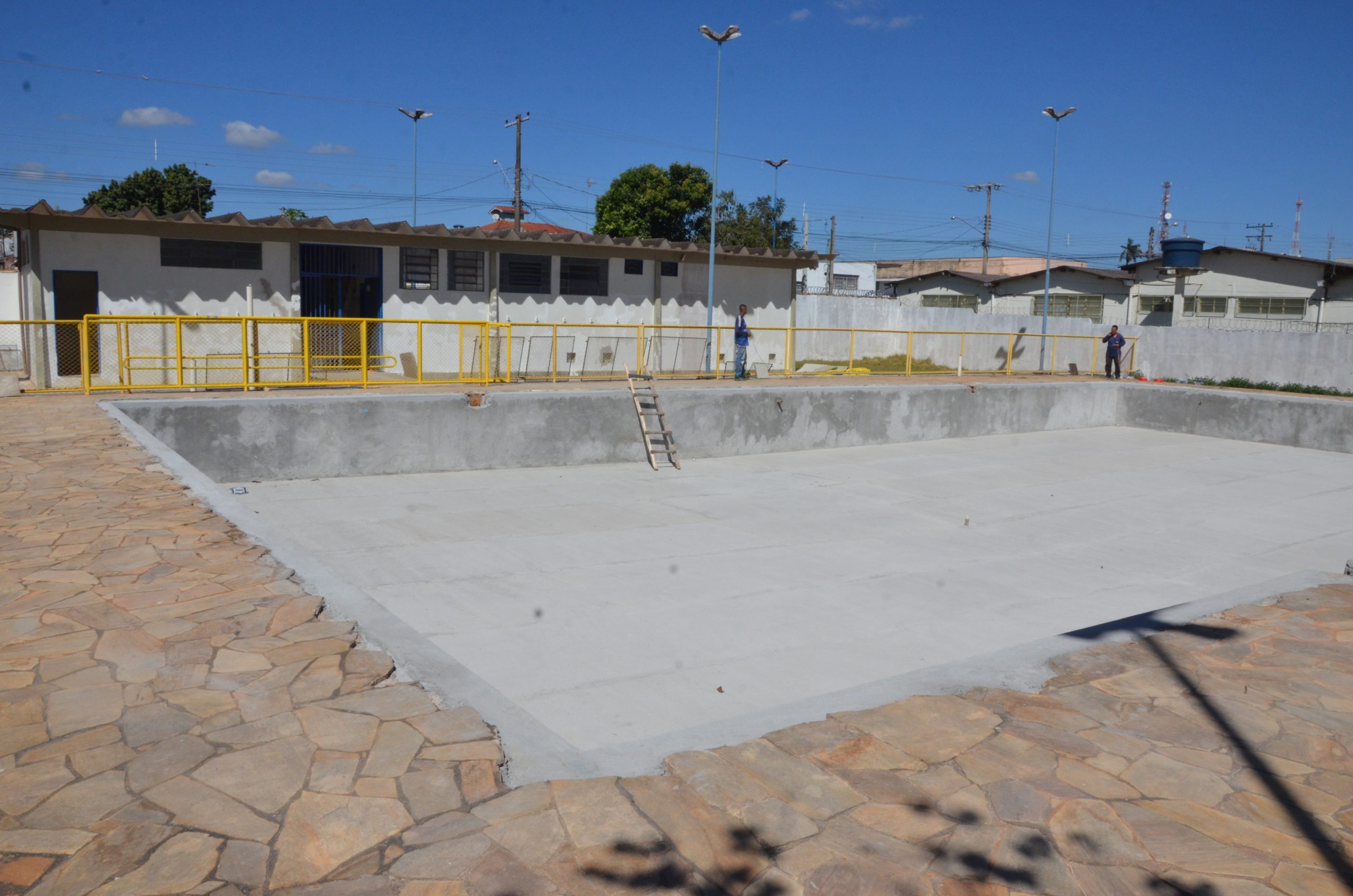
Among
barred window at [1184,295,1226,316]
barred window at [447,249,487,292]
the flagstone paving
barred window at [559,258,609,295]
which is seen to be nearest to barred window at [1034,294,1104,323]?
barred window at [1184,295,1226,316]

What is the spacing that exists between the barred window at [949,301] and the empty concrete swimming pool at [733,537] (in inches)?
1179

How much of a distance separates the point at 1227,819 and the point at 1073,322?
40490mm

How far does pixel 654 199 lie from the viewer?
162ft

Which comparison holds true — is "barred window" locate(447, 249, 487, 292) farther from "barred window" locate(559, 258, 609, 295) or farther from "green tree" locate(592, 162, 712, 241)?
"green tree" locate(592, 162, 712, 241)

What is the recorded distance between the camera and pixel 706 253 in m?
26.5

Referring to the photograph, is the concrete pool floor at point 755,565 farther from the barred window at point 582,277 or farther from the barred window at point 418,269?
the barred window at point 418,269

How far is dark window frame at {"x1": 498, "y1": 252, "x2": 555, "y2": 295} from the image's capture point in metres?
24.5

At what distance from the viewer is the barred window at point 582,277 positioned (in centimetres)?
2528

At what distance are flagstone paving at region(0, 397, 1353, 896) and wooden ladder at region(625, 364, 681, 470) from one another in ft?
36.7

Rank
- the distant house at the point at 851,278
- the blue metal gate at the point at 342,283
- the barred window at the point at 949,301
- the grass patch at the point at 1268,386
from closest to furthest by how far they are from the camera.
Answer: the blue metal gate at the point at 342,283 < the grass patch at the point at 1268,386 < the barred window at the point at 949,301 < the distant house at the point at 851,278

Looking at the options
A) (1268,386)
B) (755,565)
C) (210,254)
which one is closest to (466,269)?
(210,254)

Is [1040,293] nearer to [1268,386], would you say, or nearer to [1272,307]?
[1272,307]

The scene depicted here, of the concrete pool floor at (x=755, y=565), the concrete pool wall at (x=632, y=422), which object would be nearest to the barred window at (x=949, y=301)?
the concrete pool wall at (x=632, y=422)

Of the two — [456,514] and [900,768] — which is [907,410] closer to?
[456,514]
